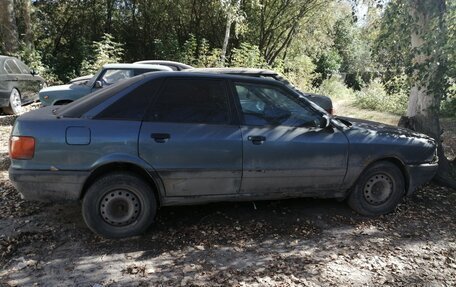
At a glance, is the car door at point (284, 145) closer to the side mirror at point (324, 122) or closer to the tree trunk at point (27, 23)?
the side mirror at point (324, 122)

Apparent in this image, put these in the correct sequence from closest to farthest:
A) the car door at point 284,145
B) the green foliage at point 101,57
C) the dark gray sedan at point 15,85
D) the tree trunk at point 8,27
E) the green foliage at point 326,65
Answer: the car door at point 284,145, the dark gray sedan at point 15,85, the tree trunk at point 8,27, the green foliage at point 101,57, the green foliage at point 326,65

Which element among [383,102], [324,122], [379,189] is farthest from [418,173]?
[383,102]

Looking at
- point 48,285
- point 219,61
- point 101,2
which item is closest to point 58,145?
point 48,285

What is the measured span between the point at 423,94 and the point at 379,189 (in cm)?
233

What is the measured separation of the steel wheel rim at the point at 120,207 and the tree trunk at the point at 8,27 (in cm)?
1301

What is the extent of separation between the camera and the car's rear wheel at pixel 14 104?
10586mm

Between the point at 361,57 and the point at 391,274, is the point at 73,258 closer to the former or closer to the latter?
the point at 391,274

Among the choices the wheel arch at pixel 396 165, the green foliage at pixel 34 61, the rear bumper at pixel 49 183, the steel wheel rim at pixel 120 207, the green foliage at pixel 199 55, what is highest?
the green foliage at pixel 199 55

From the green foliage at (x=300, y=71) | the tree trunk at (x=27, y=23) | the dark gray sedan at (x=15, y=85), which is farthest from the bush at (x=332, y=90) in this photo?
the dark gray sedan at (x=15, y=85)

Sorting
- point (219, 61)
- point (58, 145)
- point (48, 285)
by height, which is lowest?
point (48, 285)

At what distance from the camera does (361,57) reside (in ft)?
102

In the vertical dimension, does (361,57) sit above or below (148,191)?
above

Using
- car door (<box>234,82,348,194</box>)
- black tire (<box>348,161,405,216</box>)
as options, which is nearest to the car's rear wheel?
car door (<box>234,82,348,194</box>)

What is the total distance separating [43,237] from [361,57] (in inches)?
1190
